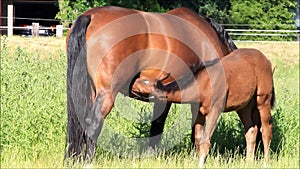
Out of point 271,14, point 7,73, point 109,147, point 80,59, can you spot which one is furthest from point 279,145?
point 271,14

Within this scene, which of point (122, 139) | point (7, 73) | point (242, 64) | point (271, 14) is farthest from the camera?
point (271, 14)

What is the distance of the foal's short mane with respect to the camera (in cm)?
759

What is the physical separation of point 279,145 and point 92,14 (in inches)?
147

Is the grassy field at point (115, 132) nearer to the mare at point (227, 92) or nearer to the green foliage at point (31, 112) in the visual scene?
the green foliage at point (31, 112)

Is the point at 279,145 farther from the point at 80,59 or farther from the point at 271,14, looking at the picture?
the point at 271,14

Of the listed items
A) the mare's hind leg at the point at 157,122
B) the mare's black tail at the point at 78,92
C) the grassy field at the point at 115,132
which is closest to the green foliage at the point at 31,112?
the grassy field at the point at 115,132

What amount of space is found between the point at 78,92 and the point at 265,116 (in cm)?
259

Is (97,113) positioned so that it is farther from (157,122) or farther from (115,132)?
(157,122)

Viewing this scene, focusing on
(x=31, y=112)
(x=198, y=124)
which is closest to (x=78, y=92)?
(x=31, y=112)

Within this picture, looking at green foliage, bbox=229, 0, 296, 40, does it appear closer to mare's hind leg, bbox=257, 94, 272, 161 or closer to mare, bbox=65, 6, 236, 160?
mare's hind leg, bbox=257, 94, 272, 161

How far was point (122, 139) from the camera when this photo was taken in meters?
9.14

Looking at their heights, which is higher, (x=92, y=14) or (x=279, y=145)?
(x=92, y=14)

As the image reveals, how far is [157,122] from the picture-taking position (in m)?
9.41

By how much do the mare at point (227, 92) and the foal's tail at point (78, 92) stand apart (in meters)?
0.66
